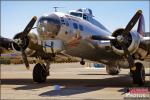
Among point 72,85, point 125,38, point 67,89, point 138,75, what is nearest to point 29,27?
point 72,85

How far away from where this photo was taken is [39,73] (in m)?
18.5

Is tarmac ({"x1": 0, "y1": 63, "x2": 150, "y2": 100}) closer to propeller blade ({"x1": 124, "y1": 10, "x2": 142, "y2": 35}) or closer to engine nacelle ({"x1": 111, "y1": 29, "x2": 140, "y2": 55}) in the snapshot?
engine nacelle ({"x1": 111, "y1": 29, "x2": 140, "y2": 55})

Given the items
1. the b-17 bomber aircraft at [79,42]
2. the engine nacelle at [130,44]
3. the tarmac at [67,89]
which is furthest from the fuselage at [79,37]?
the tarmac at [67,89]

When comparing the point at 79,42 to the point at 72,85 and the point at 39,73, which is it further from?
the point at 39,73

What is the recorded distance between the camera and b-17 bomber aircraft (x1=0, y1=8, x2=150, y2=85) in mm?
15469

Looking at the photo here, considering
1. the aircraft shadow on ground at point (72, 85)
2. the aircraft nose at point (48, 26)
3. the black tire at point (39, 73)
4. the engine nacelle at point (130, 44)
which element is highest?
the aircraft nose at point (48, 26)

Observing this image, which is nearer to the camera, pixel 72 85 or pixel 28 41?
pixel 72 85

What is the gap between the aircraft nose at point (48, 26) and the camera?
49.9ft

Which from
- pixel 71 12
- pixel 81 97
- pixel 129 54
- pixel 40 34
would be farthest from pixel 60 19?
pixel 81 97

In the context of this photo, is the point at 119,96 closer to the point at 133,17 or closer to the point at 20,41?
the point at 133,17

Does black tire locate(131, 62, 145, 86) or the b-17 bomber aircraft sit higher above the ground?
the b-17 bomber aircraft

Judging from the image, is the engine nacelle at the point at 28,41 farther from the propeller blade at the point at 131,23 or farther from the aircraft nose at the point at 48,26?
the propeller blade at the point at 131,23

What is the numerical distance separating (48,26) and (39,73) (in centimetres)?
427

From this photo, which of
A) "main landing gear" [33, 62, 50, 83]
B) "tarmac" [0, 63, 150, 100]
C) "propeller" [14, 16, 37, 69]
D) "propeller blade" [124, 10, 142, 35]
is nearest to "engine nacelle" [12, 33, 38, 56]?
"propeller" [14, 16, 37, 69]
